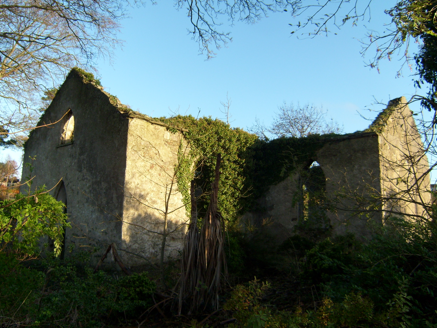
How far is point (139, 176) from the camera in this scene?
29.0 ft

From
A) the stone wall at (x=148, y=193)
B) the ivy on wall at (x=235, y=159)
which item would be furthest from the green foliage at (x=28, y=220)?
the ivy on wall at (x=235, y=159)

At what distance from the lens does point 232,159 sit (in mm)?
11141

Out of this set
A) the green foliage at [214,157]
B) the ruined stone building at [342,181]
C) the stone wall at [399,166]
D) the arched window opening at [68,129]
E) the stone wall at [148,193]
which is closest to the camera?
the stone wall at [399,166]

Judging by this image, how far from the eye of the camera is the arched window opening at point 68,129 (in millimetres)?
11329

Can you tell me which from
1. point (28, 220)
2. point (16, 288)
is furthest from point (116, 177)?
point (16, 288)

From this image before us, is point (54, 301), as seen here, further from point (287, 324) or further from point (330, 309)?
point (330, 309)

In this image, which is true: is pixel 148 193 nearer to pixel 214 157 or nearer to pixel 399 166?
pixel 214 157

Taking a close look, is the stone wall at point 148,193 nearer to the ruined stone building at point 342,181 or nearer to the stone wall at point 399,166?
the ruined stone building at point 342,181

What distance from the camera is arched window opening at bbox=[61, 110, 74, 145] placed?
11329mm

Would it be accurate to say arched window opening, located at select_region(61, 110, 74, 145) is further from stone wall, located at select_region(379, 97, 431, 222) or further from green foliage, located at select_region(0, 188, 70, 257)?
stone wall, located at select_region(379, 97, 431, 222)

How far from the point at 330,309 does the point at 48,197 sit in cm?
549

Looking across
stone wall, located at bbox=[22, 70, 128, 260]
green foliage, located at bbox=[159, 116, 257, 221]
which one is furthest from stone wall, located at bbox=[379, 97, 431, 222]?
stone wall, located at bbox=[22, 70, 128, 260]

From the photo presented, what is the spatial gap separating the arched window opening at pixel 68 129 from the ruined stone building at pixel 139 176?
0.11 ft

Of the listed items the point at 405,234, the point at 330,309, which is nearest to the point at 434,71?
the point at 405,234
